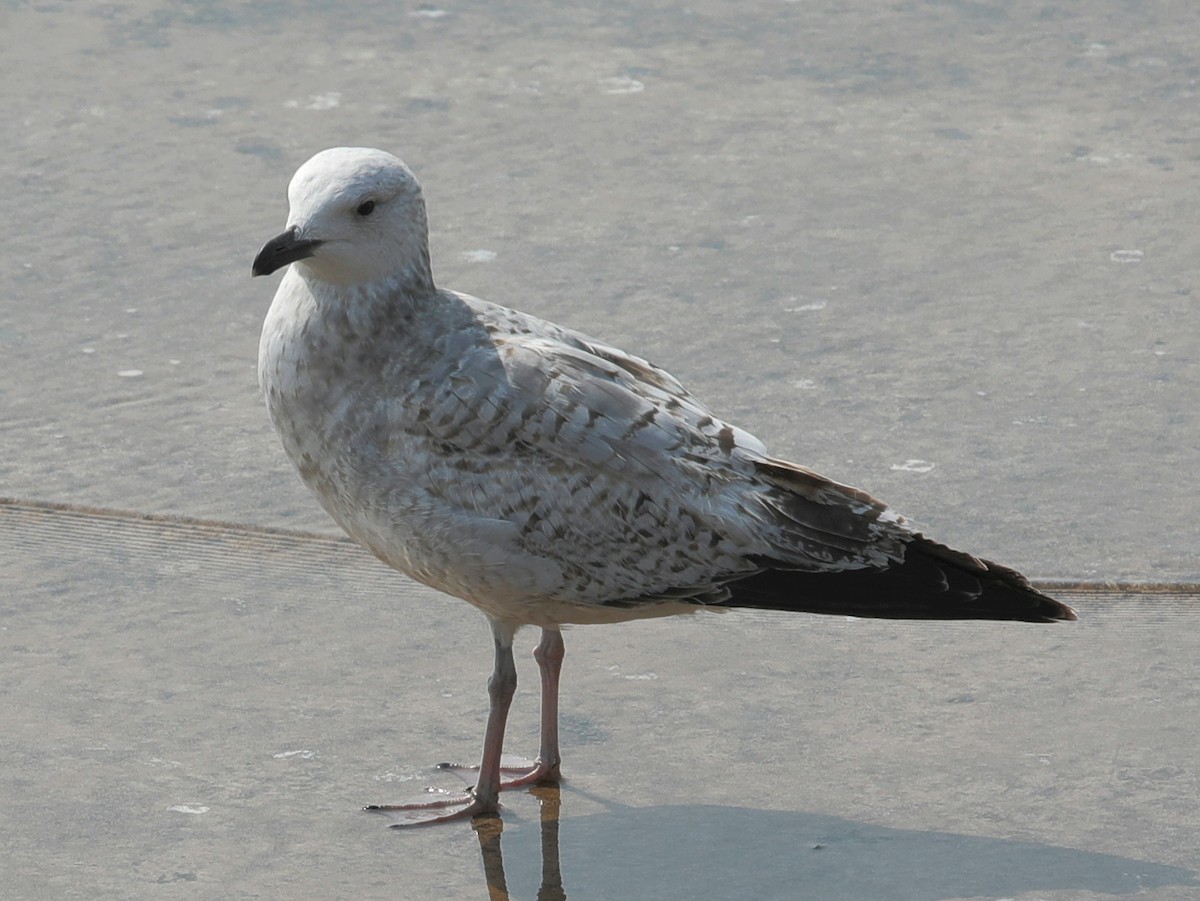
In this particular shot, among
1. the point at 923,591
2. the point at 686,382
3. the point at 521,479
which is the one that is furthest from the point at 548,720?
the point at 686,382

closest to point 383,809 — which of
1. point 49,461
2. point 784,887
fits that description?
point 784,887

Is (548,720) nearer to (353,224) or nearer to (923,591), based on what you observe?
(923,591)

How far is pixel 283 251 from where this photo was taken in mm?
4086

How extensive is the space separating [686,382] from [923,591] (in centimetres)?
203

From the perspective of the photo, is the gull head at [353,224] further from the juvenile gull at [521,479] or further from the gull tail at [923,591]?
the gull tail at [923,591]

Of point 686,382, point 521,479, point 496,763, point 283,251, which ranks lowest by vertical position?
point 496,763

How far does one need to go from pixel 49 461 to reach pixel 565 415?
2089mm

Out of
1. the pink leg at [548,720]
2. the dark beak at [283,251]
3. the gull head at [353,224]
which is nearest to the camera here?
the dark beak at [283,251]

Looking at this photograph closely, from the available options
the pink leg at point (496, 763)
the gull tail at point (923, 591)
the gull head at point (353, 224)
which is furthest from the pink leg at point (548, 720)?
the gull head at point (353, 224)

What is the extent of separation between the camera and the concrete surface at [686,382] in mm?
4238

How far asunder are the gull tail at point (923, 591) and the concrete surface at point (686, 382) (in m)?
0.41

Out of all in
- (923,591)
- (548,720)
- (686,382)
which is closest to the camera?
(923,591)

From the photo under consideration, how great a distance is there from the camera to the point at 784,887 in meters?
4.05

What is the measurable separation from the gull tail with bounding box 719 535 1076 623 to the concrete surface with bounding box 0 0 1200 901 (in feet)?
1.35
